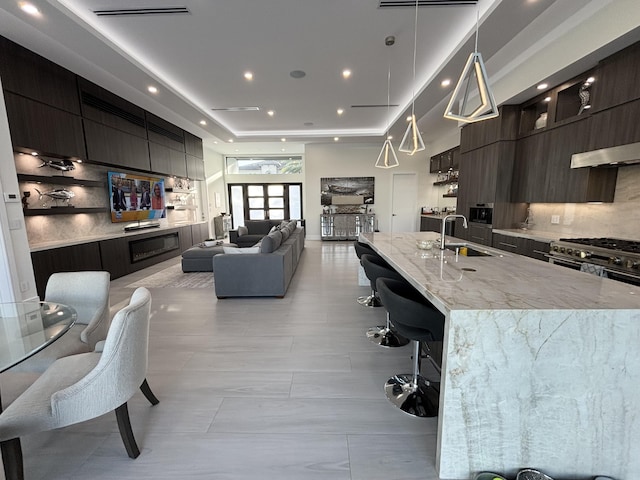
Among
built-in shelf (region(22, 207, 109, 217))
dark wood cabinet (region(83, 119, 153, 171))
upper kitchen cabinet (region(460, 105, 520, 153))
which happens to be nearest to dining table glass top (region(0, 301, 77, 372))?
built-in shelf (region(22, 207, 109, 217))

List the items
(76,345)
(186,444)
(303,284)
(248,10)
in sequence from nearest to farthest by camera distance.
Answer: (186,444), (76,345), (248,10), (303,284)

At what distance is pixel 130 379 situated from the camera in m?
1.33

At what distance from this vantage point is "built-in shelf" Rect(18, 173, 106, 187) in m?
3.42

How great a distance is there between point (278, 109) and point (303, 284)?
3799 millimetres

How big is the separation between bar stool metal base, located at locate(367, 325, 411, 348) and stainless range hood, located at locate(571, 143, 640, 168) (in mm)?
2735

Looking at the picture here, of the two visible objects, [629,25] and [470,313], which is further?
[629,25]

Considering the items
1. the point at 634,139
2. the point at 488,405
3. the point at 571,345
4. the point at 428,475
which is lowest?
the point at 428,475

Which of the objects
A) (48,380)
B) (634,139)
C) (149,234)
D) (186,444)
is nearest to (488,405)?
(186,444)

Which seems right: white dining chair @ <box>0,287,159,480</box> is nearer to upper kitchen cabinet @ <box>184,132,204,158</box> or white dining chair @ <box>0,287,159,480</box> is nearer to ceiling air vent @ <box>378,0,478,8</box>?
ceiling air vent @ <box>378,0,478,8</box>

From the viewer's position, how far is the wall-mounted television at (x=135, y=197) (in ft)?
16.1

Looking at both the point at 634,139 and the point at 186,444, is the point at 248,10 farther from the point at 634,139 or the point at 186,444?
the point at 634,139

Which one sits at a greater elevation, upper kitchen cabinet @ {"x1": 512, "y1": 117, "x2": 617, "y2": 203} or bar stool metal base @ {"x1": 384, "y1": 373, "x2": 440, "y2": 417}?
upper kitchen cabinet @ {"x1": 512, "y1": 117, "x2": 617, "y2": 203}

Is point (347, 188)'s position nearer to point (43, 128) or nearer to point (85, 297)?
point (43, 128)

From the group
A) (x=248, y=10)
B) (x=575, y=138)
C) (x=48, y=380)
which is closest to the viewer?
(x=48, y=380)
